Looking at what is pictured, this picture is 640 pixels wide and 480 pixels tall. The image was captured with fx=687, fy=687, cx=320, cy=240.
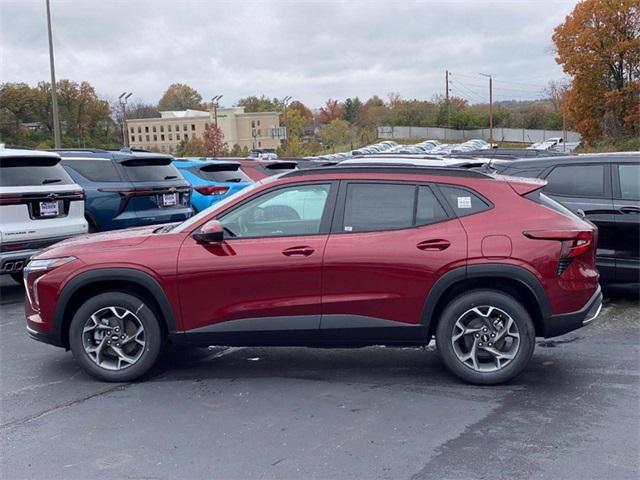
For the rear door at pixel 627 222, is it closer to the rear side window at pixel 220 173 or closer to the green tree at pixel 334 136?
the rear side window at pixel 220 173

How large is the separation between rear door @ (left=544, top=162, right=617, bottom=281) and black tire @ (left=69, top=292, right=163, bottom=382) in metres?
5.00

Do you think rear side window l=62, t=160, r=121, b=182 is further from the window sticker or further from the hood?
the window sticker

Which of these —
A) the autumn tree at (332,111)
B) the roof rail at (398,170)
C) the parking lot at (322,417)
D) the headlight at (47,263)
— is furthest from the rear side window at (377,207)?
the autumn tree at (332,111)

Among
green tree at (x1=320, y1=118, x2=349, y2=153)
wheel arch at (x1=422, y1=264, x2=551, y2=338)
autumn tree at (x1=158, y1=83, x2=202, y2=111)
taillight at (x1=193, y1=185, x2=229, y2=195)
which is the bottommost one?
wheel arch at (x1=422, y1=264, x2=551, y2=338)

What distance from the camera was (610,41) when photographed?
3925cm

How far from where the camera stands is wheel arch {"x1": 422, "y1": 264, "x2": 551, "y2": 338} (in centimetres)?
521

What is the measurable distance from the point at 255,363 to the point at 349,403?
136cm

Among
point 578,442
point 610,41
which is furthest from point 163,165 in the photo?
point 610,41

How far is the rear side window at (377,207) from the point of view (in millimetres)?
5441

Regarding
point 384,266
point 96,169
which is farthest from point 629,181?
point 96,169

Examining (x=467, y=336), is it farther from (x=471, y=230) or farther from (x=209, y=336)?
(x=209, y=336)

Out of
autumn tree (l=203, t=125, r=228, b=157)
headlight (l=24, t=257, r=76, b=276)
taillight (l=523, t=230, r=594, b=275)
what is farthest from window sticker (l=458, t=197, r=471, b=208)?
autumn tree (l=203, t=125, r=228, b=157)

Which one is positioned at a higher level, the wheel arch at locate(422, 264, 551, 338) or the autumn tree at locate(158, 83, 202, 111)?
the autumn tree at locate(158, 83, 202, 111)

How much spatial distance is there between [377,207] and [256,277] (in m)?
1.11
